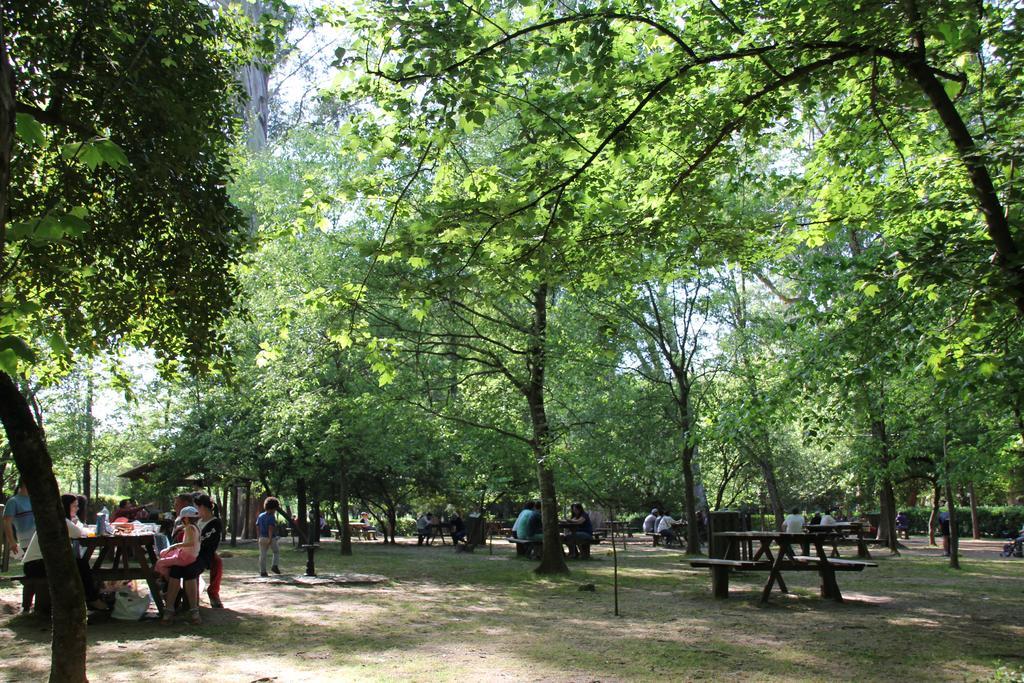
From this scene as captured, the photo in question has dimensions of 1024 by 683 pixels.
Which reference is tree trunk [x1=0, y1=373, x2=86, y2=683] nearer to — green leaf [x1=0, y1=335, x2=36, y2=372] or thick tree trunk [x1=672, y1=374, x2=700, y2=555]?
green leaf [x1=0, y1=335, x2=36, y2=372]

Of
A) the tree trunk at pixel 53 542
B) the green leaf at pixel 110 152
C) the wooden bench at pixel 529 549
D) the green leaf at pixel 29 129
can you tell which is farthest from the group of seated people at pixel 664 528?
the green leaf at pixel 29 129

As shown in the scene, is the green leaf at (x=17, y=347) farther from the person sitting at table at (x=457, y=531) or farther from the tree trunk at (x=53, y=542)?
the person sitting at table at (x=457, y=531)

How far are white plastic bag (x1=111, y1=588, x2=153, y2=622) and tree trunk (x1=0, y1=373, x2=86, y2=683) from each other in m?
4.50

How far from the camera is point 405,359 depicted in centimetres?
1770

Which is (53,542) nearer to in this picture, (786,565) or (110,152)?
(110,152)

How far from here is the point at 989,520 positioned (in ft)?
112

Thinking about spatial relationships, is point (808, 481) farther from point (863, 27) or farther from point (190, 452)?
point (863, 27)

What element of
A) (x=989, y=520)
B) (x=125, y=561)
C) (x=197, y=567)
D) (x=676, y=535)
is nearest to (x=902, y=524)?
(x=989, y=520)

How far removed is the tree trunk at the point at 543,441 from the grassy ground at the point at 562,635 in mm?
1597

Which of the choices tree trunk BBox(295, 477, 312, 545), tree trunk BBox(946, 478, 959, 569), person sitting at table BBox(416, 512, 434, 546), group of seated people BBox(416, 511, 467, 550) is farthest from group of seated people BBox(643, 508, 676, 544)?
tree trunk BBox(295, 477, 312, 545)

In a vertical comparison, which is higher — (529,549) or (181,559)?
(181,559)

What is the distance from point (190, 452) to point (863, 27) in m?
21.5

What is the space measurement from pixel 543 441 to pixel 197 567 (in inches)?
281

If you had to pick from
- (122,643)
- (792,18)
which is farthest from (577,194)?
(122,643)
